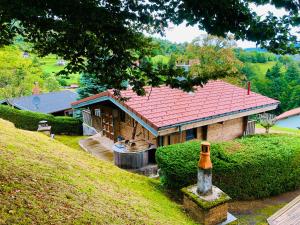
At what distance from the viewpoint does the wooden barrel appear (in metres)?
12.9

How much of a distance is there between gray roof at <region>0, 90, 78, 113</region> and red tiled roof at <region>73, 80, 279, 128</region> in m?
19.2

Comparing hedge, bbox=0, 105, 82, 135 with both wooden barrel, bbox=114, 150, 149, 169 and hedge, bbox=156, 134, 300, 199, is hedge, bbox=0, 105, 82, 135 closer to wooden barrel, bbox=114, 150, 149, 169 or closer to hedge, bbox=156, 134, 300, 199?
wooden barrel, bbox=114, 150, 149, 169

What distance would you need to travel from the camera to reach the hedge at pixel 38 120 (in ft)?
81.7

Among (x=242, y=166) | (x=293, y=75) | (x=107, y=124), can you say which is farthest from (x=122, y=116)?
(x=293, y=75)

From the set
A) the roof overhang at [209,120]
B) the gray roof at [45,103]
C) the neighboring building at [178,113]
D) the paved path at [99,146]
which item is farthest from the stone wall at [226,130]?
the gray roof at [45,103]

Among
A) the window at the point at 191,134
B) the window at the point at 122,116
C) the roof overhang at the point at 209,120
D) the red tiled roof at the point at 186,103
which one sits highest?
the red tiled roof at the point at 186,103

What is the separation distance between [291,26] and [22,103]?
A: 34.3 meters

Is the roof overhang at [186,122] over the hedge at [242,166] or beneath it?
over

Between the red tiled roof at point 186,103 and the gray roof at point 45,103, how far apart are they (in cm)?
1920

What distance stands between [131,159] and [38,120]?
1498cm

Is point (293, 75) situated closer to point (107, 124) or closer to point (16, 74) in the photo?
point (16, 74)

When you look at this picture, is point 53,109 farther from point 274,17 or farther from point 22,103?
point 274,17

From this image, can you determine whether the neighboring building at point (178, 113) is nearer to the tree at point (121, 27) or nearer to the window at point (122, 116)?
the window at point (122, 116)

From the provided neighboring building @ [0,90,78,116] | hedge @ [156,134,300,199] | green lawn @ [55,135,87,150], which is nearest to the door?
green lawn @ [55,135,87,150]
